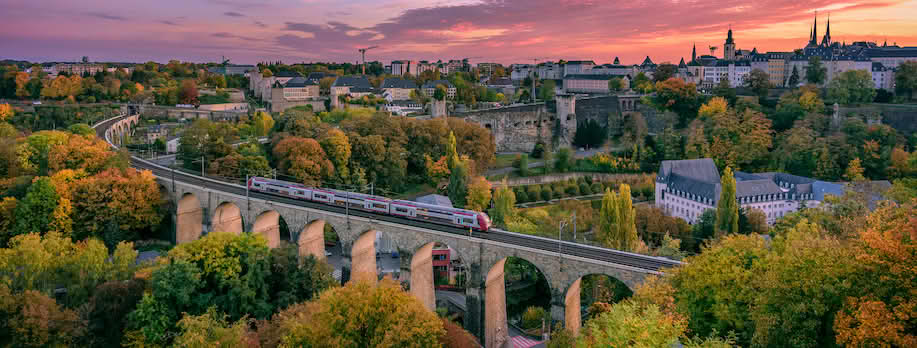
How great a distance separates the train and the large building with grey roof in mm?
21987

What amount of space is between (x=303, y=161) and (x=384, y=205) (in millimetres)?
13189

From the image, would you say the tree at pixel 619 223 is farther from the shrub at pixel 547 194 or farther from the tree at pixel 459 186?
the shrub at pixel 547 194

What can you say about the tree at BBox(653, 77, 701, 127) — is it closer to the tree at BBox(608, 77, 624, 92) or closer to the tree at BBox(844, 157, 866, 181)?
the tree at BBox(608, 77, 624, 92)

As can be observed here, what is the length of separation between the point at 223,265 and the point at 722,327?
56.3 ft

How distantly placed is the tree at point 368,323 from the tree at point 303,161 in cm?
2377

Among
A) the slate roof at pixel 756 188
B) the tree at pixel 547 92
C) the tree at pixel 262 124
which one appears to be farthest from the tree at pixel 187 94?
the slate roof at pixel 756 188

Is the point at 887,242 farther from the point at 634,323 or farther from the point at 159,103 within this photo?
the point at 159,103

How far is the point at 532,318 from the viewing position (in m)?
30.2

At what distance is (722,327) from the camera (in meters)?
18.6

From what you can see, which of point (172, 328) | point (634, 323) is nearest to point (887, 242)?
point (634, 323)

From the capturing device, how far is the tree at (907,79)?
63.8m

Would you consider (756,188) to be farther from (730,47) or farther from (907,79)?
(730,47)

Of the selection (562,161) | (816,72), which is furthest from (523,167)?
(816,72)

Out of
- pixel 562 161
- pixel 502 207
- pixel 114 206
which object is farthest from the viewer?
pixel 562 161
